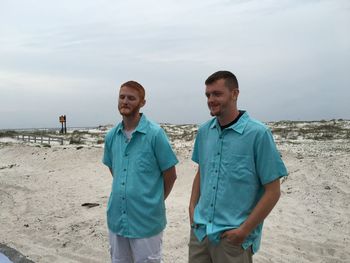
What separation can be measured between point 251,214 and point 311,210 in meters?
6.19

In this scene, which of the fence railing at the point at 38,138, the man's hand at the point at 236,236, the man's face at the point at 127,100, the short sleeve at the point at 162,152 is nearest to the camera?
the man's hand at the point at 236,236

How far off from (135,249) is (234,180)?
3.98 ft

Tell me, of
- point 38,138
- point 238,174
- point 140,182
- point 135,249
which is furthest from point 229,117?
point 38,138

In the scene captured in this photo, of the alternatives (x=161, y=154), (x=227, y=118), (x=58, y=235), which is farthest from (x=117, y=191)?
(x=58, y=235)

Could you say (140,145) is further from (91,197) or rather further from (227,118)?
(91,197)

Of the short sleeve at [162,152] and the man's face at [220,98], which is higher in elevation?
the man's face at [220,98]

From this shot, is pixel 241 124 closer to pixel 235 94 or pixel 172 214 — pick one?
pixel 235 94

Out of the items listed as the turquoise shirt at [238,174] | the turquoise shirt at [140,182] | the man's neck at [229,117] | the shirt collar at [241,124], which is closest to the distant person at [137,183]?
the turquoise shirt at [140,182]

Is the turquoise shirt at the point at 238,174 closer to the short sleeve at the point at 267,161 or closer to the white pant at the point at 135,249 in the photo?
the short sleeve at the point at 267,161

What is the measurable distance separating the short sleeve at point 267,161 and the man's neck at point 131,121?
4.06 ft

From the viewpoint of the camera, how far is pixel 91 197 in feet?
34.1

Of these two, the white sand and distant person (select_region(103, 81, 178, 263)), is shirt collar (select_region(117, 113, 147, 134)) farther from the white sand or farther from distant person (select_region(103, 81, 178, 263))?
the white sand

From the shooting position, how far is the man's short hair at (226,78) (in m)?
2.67

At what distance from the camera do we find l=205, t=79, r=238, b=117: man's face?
266 cm
